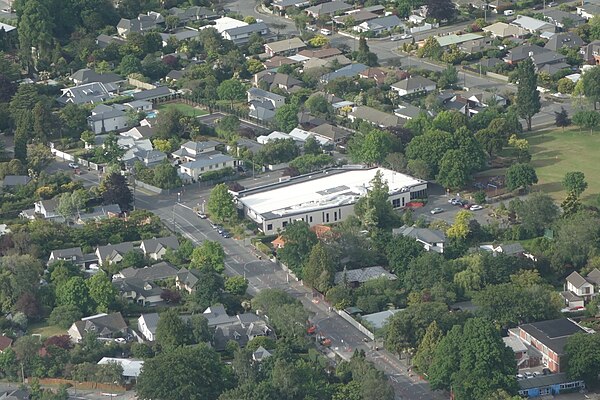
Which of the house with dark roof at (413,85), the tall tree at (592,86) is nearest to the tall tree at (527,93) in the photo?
the tall tree at (592,86)

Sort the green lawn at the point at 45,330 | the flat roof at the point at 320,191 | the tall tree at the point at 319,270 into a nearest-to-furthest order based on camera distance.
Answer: the green lawn at the point at 45,330 → the tall tree at the point at 319,270 → the flat roof at the point at 320,191

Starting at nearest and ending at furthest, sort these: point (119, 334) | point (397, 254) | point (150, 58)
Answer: point (119, 334), point (397, 254), point (150, 58)

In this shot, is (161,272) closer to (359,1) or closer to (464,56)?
(464,56)

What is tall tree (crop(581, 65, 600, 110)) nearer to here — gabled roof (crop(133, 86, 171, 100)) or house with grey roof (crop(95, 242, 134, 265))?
gabled roof (crop(133, 86, 171, 100))

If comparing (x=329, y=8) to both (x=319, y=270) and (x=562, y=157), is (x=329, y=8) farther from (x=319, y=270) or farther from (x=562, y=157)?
(x=319, y=270)

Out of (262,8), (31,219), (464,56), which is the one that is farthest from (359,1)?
(31,219)

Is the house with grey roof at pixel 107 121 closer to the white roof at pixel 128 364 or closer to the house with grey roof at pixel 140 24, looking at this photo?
the house with grey roof at pixel 140 24

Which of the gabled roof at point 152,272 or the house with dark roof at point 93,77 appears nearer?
the gabled roof at point 152,272
